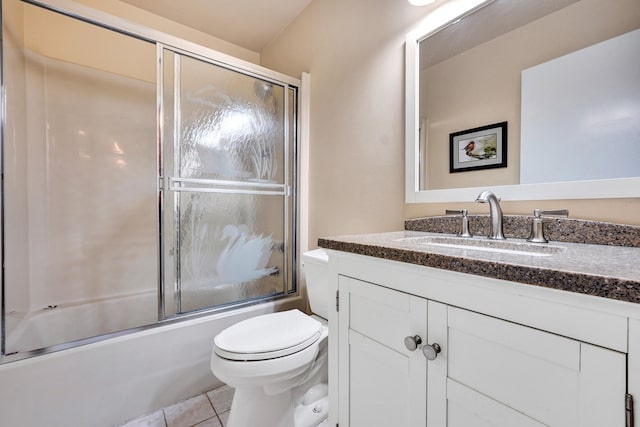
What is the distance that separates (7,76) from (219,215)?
3.77 ft

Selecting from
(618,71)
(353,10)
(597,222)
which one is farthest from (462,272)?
(353,10)

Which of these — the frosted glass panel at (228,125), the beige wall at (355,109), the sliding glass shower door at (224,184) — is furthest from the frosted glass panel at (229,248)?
the beige wall at (355,109)

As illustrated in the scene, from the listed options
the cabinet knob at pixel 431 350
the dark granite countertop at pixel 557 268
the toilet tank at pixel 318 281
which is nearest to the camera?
the dark granite countertop at pixel 557 268

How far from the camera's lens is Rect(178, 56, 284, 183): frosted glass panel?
1.62 m

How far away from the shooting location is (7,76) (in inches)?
51.8

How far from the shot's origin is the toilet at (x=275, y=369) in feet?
3.38

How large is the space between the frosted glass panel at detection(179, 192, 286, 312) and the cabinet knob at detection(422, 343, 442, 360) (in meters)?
1.39

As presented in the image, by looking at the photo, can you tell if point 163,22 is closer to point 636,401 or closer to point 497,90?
point 497,90

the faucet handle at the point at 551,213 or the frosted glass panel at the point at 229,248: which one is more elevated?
the faucet handle at the point at 551,213

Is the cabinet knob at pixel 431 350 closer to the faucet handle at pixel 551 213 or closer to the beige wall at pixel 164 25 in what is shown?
the faucet handle at pixel 551 213

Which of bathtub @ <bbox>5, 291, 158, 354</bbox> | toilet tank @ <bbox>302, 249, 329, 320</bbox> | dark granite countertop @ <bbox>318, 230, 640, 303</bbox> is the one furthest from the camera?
toilet tank @ <bbox>302, 249, 329, 320</bbox>

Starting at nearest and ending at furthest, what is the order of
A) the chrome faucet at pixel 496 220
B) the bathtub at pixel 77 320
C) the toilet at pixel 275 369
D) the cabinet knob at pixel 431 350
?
the cabinet knob at pixel 431 350
the chrome faucet at pixel 496 220
the toilet at pixel 275 369
the bathtub at pixel 77 320

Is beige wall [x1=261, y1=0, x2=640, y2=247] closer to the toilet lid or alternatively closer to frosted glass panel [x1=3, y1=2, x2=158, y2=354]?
the toilet lid

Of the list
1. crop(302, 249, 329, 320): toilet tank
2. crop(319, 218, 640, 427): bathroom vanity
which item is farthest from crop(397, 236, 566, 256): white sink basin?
crop(302, 249, 329, 320): toilet tank
